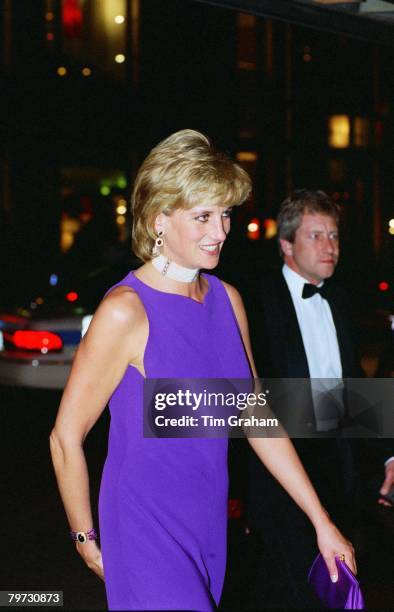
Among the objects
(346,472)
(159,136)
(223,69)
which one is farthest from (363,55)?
(346,472)

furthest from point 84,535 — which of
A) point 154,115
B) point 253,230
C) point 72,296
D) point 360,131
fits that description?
point 360,131

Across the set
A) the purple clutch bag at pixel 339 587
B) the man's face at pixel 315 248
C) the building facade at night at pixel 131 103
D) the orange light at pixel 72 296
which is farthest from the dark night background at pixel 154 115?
the purple clutch bag at pixel 339 587

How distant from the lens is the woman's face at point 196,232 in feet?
8.63

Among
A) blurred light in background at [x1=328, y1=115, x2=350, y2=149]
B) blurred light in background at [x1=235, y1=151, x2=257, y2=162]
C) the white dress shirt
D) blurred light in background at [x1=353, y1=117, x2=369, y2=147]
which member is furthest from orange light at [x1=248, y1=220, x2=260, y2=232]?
the white dress shirt

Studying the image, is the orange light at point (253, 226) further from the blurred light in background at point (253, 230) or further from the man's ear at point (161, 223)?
the man's ear at point (161, 223)

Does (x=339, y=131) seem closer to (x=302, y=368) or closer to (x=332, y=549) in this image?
(x=302, y=368)

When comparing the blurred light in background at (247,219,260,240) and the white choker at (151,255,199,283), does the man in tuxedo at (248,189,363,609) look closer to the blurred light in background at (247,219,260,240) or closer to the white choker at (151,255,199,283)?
the white choker at (151,255,199,283)

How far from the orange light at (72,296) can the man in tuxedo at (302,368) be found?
4.52 meters

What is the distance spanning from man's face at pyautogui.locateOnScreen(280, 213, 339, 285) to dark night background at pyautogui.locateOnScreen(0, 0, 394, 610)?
35.2 ft

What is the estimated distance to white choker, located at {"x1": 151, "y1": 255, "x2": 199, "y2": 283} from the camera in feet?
8.87

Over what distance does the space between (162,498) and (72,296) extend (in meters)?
6.64

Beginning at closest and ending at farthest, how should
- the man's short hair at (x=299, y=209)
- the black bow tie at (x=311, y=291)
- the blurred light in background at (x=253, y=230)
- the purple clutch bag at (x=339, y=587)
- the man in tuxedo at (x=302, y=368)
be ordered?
the purple clutch bag at (x=339, y=587)
the man in tuxedo at (x=302, y=368)
the black bow tie at (x=311, y=291)
the man's short hair at (x=299, y=209)
the blurred light in background at (x=253, y=230)

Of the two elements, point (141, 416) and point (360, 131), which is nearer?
point (141, 416)

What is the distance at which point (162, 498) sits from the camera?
8.05ft
